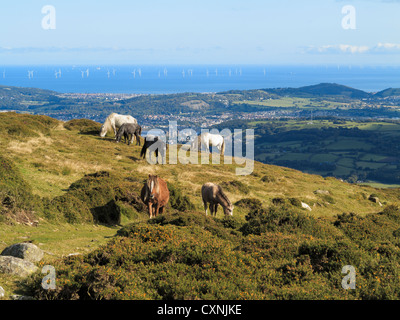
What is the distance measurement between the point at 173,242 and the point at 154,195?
5859 mm

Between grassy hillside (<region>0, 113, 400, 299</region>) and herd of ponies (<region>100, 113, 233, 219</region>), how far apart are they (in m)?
1.29

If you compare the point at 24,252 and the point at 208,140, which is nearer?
the point at 24,252

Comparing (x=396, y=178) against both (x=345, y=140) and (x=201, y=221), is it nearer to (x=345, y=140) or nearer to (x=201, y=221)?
(x=345, y=140)

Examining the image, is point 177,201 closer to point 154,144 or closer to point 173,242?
point 173,242

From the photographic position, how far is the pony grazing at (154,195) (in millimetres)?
17062

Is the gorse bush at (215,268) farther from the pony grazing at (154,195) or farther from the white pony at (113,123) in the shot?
the white pony at (113,123)

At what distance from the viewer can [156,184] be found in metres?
17.2

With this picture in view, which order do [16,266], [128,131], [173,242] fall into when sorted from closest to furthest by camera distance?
[16,266] < [173,242] < [128,131]

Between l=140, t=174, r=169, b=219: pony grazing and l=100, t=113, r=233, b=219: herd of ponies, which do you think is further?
l=100, t=113, r=233, b=219: herd of ponies

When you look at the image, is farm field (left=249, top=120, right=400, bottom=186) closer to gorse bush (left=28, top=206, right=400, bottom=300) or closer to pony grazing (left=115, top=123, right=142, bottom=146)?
pony grazing (left=115, top=123, right=142, bottom=146)

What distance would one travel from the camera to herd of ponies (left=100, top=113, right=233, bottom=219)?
1736cm

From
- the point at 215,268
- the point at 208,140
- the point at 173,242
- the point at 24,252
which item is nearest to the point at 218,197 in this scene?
the point at 173,242

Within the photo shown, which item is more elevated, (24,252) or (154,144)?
(154,144)

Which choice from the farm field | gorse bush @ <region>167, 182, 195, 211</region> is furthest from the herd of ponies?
the farm field
